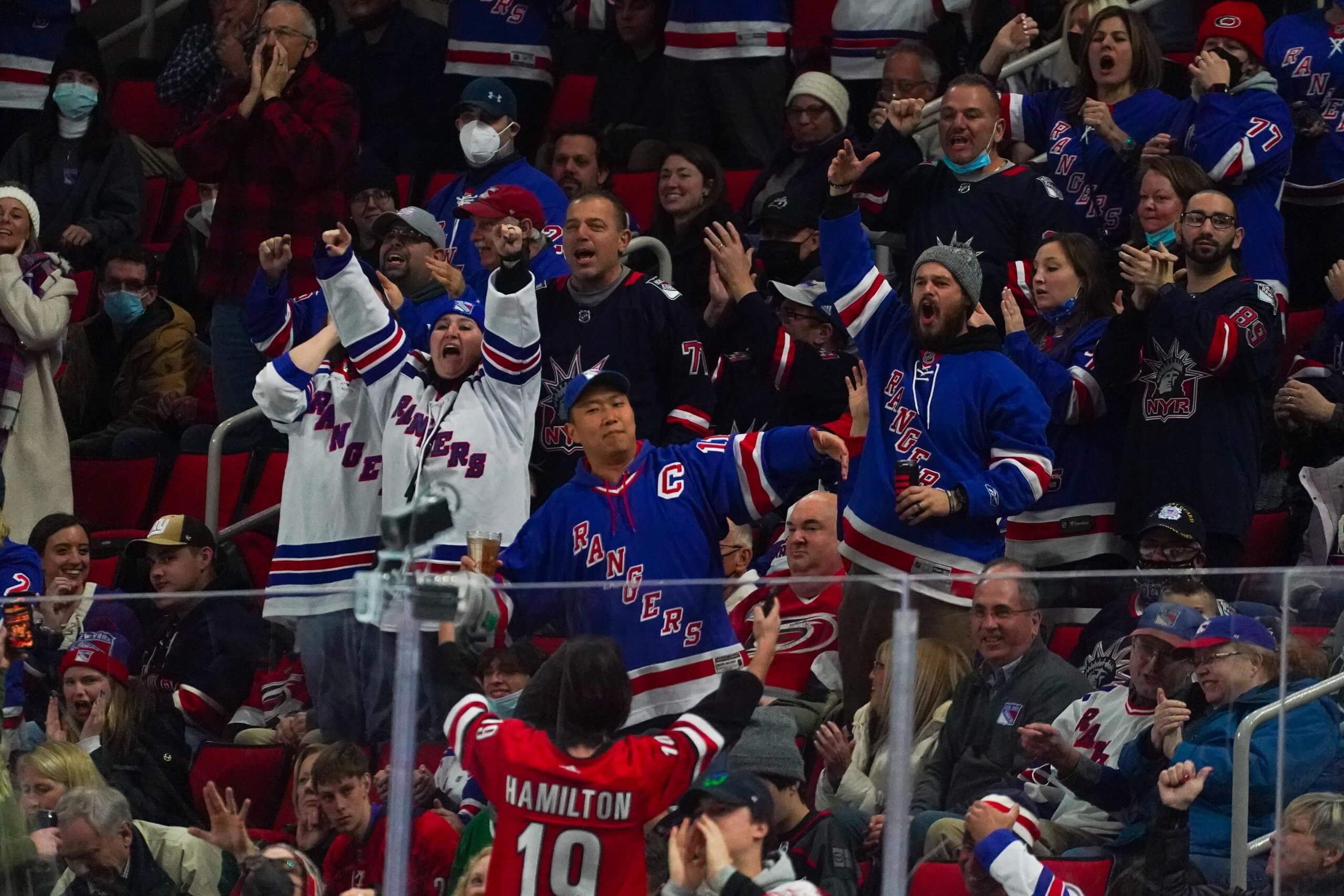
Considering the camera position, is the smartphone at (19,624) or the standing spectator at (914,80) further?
the standing spectator at (914,80)

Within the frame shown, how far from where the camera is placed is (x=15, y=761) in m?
5.20

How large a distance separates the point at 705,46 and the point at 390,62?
1492 mm

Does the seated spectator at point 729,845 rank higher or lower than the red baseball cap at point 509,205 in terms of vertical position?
lower

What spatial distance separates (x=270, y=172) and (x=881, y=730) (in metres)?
4.38

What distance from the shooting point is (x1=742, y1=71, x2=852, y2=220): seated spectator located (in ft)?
27.7

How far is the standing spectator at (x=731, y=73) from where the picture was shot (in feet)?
30.0

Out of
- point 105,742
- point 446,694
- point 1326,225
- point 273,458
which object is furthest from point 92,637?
point 1326,225

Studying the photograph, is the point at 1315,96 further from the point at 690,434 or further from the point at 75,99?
the point at 75,99

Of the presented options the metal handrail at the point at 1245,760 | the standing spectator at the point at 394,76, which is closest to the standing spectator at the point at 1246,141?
the metal handrail at the point at 1245,760

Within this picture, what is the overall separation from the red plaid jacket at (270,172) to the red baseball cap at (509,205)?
1.05m

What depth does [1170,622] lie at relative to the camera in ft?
15.6

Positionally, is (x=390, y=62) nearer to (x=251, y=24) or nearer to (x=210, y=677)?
(x=251, y=24)

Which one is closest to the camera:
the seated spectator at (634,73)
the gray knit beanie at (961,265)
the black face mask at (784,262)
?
the gray knit beanie at (961,265)

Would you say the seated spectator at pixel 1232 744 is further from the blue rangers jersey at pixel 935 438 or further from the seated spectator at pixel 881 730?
the blue rangers jersey at pixel 935 438
